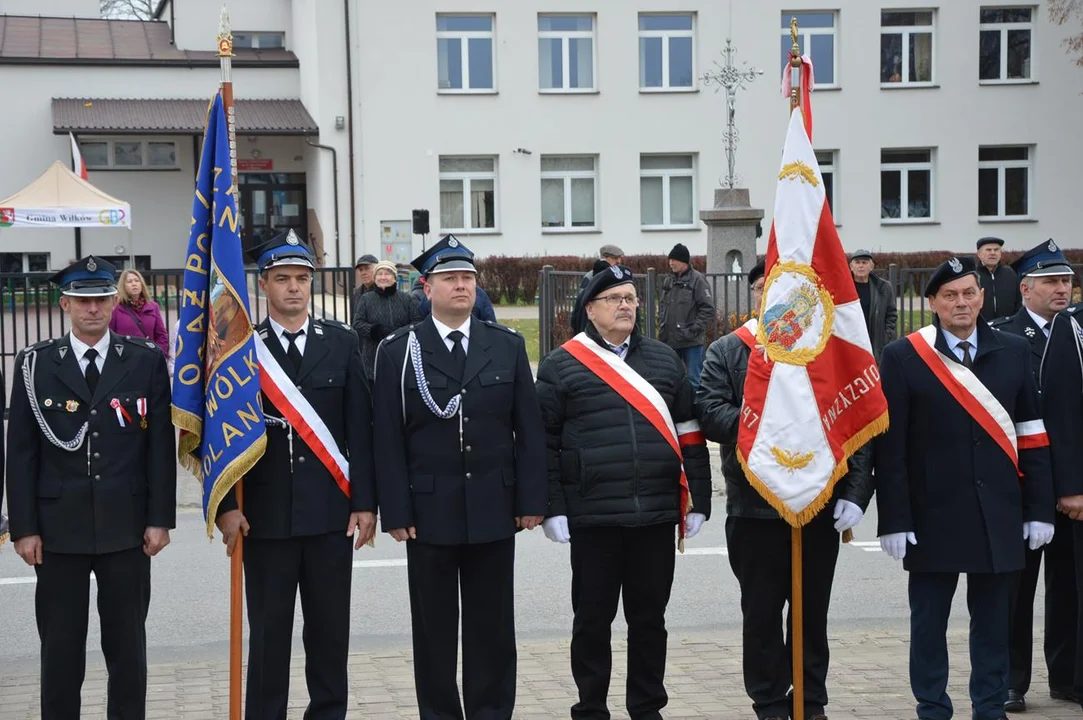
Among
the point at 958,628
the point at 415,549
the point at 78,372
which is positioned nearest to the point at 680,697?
the point at 415,549

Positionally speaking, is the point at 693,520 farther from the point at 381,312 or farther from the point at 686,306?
the point at 686,306

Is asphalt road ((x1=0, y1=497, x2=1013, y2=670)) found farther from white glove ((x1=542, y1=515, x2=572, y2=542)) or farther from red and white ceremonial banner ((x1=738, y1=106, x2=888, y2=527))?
red and white ceremonial banner ((x1=738, y1=106, x2=888, y2=527))

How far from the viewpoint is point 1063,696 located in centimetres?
664

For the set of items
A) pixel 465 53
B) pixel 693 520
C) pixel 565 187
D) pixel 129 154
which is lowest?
pixel 693 520

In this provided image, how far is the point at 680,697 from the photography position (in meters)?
6.73

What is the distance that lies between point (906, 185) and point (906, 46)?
12.0 ft

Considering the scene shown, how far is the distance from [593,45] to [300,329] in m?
30.0

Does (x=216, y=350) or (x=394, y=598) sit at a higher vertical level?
(x=216, y=350)

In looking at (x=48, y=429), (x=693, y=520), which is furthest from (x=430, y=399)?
(x=48, y=429)

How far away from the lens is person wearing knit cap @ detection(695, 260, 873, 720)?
621 cm

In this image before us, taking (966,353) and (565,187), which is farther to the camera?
(565,187)

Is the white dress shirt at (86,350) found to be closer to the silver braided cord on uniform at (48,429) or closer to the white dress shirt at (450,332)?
the silver braided cord on uniform at (48,429)

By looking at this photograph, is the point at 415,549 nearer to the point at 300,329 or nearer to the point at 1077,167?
the point at 300,329

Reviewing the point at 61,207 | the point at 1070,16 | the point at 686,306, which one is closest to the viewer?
the point at 686,306
